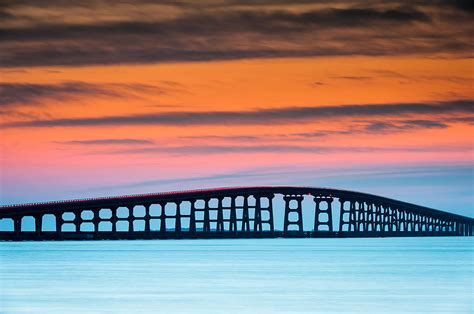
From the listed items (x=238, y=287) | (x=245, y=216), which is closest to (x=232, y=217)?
(x=245, y=216)

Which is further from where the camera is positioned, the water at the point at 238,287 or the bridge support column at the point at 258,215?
the bridge support column at the point at 258,215

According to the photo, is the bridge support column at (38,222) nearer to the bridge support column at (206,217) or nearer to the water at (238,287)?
the bridge support column at (206,217)

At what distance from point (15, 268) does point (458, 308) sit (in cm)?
3675

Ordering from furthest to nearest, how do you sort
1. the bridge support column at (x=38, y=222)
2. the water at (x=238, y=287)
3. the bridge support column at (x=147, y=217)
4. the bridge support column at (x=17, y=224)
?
the bridge support column at (x=147, y=217), the bridge support column at (x=38, y=222), the bridge support column at (x=17, y=224), the water at (x=238, y=287)

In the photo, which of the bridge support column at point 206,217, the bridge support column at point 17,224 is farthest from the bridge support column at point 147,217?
the bridge support column at point 17,224

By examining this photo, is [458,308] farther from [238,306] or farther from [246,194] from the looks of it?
[246,194]

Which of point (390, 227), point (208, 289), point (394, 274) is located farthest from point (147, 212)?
point (208, 289)

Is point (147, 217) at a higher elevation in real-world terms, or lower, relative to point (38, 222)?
lower

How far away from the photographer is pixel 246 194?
130 m

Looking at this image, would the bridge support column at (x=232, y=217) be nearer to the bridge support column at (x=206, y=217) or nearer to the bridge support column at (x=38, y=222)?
the bridge support column at (x=206, y=217)

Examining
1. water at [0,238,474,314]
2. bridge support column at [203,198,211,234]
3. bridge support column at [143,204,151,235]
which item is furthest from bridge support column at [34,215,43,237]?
water at [0,238,474,314]

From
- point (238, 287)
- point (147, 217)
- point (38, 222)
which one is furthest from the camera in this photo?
point (147, 217)

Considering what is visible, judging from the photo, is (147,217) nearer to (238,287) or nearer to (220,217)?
(220,217)

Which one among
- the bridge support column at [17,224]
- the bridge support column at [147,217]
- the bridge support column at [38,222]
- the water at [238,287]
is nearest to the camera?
the water at [238,287]
